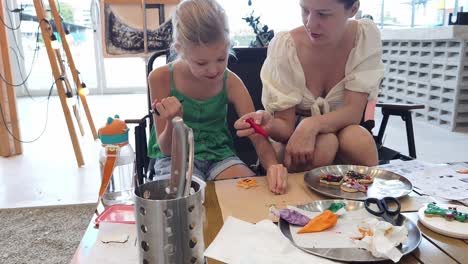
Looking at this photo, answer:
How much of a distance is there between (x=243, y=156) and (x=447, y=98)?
7.58 feet

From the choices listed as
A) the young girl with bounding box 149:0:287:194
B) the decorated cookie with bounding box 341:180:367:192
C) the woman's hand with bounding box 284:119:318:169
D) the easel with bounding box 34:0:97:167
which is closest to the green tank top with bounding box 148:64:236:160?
the young girl with bounding box 149:0:287:194

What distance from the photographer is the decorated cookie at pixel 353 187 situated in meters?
0.80

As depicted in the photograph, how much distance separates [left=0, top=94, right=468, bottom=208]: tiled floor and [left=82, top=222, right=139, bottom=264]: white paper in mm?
1290

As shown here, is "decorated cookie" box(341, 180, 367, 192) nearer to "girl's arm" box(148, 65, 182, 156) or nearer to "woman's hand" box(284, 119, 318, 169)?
"woman's hand" box(284, 119, 318, 169)

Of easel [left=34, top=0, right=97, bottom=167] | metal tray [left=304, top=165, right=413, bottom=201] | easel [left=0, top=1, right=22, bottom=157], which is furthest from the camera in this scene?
easel [left=0, top=1, right=22, bottom=157]

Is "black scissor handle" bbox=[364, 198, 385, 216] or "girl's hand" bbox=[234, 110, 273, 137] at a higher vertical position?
"girl's hand" bbox=[234, 110, 273, 137]

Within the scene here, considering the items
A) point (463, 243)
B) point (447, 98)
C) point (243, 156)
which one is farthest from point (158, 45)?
point (447, 98)

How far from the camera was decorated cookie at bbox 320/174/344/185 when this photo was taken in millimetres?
833

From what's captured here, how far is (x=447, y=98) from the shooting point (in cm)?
313

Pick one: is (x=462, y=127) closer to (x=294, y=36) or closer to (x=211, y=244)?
(x=294, y=36)

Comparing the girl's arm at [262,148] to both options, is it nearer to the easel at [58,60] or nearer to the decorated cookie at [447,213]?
the decorated cookie at [447,213]

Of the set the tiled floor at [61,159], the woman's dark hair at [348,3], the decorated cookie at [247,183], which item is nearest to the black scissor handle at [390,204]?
the decorated cookie at [247,183]

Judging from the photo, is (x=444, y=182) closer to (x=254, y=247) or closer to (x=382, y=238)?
(x=382, y=238)

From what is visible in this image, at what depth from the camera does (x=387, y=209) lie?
0.69 meters
